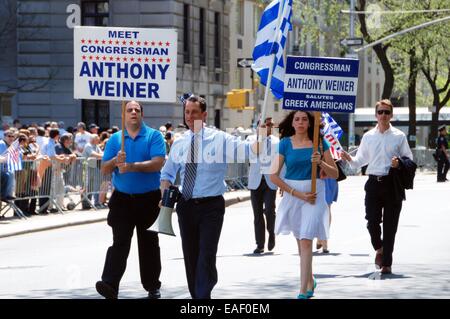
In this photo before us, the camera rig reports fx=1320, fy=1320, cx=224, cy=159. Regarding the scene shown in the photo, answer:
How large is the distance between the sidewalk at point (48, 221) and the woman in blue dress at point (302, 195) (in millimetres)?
10103

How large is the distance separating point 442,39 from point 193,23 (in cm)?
1840

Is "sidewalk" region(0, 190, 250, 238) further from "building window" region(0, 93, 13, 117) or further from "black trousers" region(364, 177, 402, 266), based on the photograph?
"building window" region(0, 93, 13, 117)

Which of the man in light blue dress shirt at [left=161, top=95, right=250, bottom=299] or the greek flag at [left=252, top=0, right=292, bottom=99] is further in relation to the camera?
the greek flag at [left=252, top=0, right=292, bottom=99]

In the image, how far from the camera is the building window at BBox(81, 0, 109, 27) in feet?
147

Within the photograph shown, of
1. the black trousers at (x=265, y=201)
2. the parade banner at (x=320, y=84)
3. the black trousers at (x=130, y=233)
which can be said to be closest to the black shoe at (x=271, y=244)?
the black trousers at (x=265, y=201)

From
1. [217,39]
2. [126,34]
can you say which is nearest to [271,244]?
[126,34]

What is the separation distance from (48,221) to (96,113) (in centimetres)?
2110

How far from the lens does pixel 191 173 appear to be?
37.6 ft

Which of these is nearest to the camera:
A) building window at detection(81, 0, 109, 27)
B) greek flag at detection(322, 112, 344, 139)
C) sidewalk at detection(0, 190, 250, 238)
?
greek flag at detection(322, 112, 344, 139)

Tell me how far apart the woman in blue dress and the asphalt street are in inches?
22.9

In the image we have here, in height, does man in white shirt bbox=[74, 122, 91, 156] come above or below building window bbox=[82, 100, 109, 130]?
below

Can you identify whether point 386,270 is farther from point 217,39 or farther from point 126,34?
point 217,39

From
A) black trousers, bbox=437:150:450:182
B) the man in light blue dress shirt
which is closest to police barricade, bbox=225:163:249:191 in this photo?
black trousers, bbox=437:150:450:182

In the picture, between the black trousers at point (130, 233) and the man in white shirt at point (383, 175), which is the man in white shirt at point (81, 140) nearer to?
the man in white shirt at point (383, 175)
